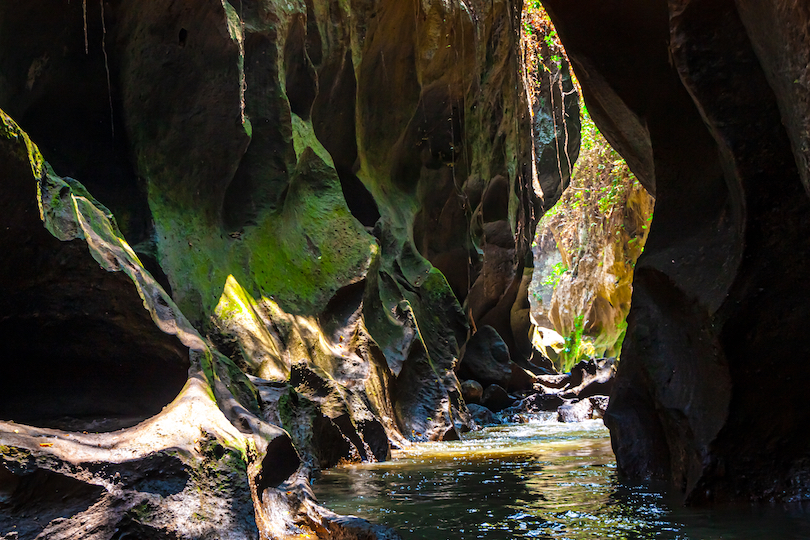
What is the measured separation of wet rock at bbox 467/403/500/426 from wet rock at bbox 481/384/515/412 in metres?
1.06

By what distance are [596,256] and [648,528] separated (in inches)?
882

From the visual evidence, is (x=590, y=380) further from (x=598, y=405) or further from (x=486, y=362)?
(x=598, y=405)

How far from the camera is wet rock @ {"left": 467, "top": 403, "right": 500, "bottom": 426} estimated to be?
41.6 feet

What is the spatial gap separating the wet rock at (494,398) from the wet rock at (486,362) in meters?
0.94

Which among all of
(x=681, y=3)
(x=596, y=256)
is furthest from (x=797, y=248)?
(x=596, y=256)

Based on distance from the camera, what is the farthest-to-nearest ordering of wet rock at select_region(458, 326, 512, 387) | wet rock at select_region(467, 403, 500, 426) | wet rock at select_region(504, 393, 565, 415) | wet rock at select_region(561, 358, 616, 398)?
wet rock at select_region(458, 326, 512, 387)
wet rock at select_region(561, 358, 616, 398)
wet rock at select_region(504, 393, 565, 415)
wet rock at select_region(467, 403, 500, 426)

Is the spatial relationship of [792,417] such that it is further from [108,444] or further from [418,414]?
[418,414]

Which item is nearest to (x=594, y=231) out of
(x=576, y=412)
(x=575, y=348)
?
(x=575, y=348)

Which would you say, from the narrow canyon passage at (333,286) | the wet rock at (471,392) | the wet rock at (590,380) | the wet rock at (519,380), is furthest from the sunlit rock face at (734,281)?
the wet rock at (519,380)

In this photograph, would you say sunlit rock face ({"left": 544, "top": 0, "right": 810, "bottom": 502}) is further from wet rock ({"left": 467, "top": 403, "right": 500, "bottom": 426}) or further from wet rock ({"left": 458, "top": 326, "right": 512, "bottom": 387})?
wet rock ({"left": 458, "top": 326, "right": 512, "bottom": 387})

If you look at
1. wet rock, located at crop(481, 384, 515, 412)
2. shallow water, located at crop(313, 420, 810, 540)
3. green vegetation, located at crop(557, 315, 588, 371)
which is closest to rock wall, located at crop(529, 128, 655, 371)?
green vegetation, located at crop(557, 315, 588, 371)

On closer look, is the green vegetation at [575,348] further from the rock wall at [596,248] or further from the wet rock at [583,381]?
the wet rock at [583,381]

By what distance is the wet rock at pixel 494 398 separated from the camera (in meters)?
14.4

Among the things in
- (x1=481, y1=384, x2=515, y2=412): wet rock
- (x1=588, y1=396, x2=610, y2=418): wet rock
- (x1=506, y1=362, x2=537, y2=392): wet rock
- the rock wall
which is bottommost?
(x1=588, y1=396, x2=610, y2=418): wet rock
